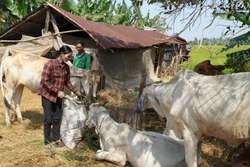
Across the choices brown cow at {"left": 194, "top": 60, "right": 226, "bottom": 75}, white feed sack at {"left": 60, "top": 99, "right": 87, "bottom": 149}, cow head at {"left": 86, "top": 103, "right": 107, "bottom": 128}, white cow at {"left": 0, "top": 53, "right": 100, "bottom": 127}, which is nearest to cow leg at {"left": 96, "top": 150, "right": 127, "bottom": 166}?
cow head at {"left": 86, "top": 103, "right": 107, "bottom": 128}

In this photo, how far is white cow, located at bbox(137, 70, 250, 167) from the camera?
2828 millimetres

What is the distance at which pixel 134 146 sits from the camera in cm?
379

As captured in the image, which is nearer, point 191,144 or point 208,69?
point 191,144

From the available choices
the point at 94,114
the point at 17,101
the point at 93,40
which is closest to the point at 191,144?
the point at 94,114

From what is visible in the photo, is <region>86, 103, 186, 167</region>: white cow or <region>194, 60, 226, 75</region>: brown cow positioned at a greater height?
<region>194, 60, 226, 75</region>: brown cow

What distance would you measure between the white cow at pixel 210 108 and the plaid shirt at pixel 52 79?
6.23ft

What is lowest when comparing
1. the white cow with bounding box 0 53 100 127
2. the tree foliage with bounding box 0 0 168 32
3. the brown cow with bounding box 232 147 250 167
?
the brown cow with bounding box 232 147 250 167

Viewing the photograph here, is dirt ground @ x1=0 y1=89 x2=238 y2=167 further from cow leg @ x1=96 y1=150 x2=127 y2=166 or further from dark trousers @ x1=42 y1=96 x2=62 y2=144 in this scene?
dark trousers @ x1=42 y1=96 x2=62 y2=144

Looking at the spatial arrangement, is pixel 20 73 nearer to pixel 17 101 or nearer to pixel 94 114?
pixel 17 101

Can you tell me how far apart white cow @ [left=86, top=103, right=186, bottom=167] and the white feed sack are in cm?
43

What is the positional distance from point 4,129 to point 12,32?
12.5ft

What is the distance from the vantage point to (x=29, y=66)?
19.6 feet

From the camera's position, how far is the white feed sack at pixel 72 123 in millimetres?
4656

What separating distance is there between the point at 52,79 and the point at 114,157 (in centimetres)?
163
